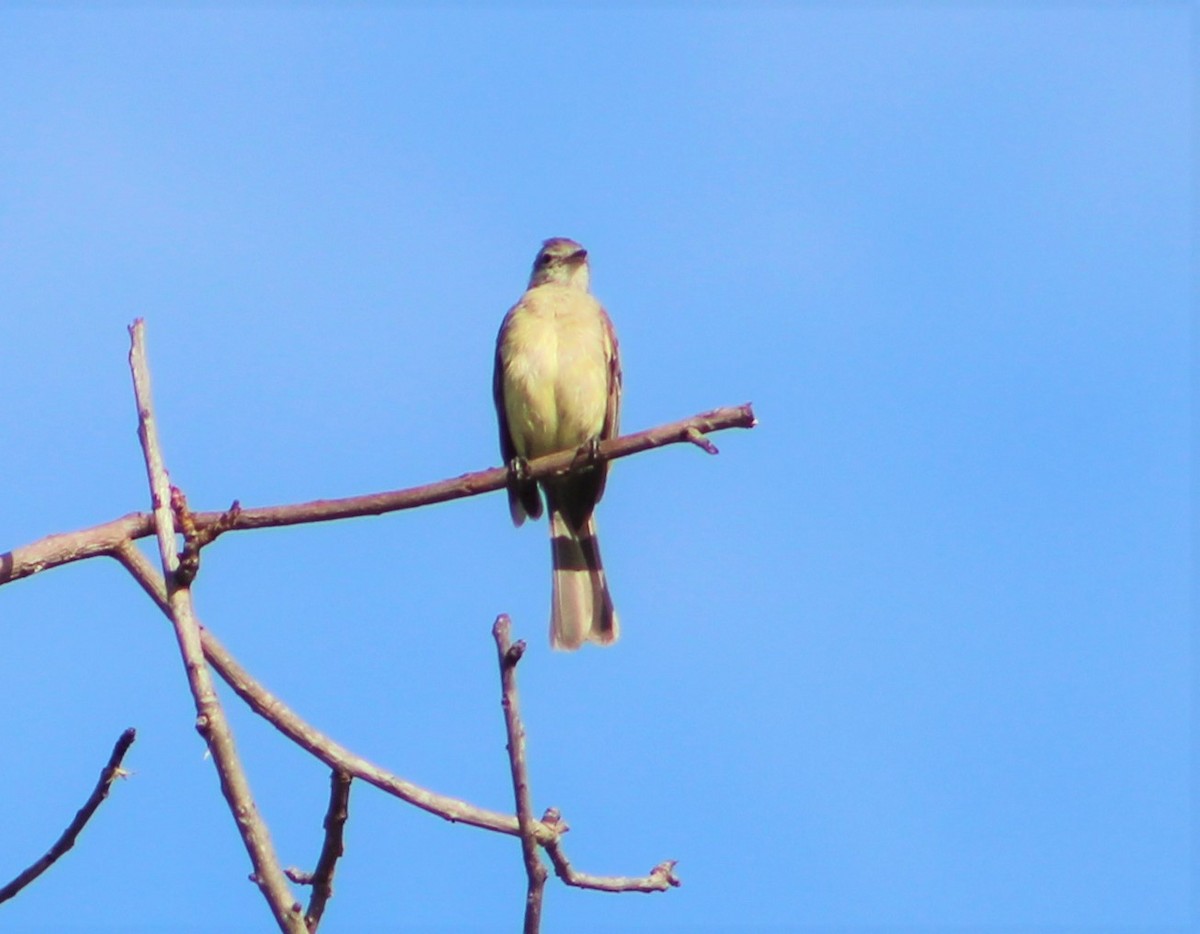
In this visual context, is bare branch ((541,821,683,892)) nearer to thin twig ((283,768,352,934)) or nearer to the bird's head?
thin twig ((283,768,352,934))

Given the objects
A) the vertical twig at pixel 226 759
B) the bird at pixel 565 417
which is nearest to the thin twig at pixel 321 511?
the vertical twig at pixel 226 759

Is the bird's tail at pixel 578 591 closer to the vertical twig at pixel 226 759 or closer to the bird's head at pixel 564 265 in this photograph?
the bird's head at pixel 564 265

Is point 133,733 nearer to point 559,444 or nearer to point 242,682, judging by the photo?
point 242,682

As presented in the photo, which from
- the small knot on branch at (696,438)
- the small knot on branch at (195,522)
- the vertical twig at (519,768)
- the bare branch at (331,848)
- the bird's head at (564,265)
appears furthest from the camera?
the bird's head at (564,265)

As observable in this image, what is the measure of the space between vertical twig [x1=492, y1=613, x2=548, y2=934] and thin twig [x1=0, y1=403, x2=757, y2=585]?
1.72m

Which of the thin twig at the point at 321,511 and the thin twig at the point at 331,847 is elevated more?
the thin twig at the point at 321,511

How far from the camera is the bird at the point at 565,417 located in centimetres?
902

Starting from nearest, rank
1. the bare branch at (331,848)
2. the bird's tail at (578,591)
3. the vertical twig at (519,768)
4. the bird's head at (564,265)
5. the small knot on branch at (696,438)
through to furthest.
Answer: the vertical twig at (519,768), the bare branch at (331,848), the small knot on branch at (696,438), the bird's tail at (578,591), the bird's head at (564,265)

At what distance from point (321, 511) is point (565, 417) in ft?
13.7

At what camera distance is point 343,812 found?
387 centimetres

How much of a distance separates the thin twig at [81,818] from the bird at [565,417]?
508cm

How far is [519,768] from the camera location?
3.10 meters

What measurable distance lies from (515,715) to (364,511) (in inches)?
81.0

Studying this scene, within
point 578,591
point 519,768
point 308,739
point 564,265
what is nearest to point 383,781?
point 308,739
